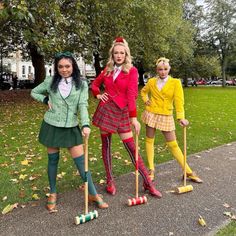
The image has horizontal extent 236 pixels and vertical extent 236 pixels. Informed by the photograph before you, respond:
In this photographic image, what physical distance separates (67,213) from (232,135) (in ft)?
22.6

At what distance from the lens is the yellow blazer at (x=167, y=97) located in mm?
5504


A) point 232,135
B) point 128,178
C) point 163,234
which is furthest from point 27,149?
point 232,135

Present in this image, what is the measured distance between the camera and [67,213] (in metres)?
4.50

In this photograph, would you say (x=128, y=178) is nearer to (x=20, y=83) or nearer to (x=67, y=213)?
(x=67, y=213)

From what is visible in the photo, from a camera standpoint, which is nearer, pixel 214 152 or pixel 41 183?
pixel 41 183

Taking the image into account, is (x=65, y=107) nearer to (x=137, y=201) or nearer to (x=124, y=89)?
(x=124, y=89)

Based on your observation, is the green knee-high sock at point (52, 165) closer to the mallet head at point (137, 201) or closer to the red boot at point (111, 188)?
the red boot at point (111, 188)

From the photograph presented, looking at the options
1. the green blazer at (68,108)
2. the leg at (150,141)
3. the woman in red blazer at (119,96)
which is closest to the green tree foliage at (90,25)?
the leg at (150,141)

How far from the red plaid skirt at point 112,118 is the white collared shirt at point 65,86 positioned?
2.10ft

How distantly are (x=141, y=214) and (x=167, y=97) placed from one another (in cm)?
190

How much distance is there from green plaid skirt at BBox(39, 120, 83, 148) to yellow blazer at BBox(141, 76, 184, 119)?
161cm

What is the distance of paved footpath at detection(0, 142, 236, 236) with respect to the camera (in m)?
4.06

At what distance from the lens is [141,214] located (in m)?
4.48

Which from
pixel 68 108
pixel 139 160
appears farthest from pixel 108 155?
pixel 68 108
